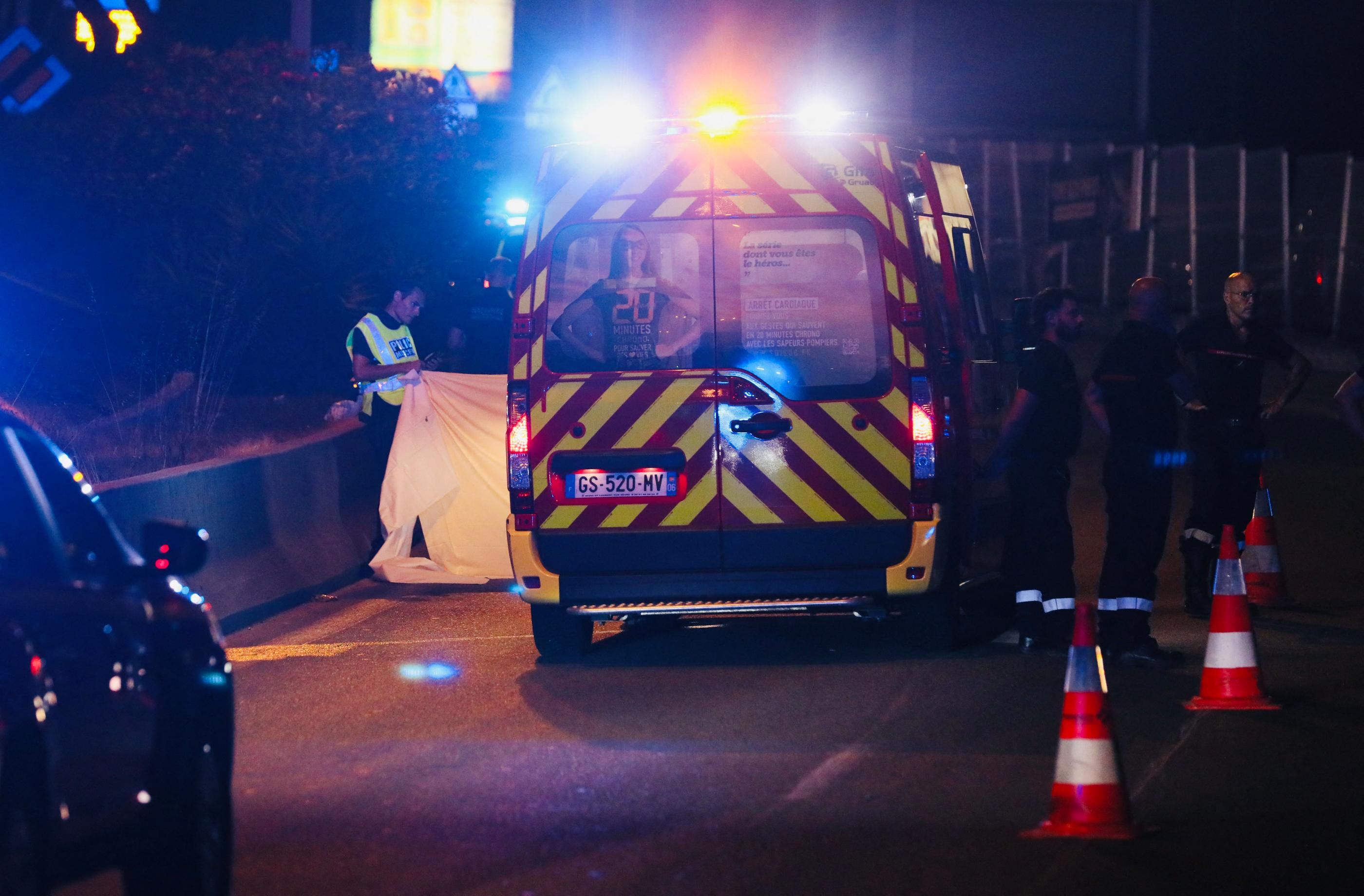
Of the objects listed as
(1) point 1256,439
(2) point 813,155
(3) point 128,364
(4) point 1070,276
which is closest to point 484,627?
(2) point 813,155

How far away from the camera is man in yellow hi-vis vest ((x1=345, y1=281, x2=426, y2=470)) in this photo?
12.5 metres

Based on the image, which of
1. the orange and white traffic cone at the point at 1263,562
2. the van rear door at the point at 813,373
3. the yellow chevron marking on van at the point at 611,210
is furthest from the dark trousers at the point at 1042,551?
the yellow chevron marking on van at the point at 611,210

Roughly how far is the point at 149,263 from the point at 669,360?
998 cm

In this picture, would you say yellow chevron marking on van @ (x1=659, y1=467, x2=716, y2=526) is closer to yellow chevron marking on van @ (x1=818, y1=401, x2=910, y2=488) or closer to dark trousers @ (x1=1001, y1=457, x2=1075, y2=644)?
yellow chevron marking on van @ (x1=818, y1=401, x2=910, y2=488)

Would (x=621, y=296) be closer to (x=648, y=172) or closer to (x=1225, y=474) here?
(x=648, y=172)

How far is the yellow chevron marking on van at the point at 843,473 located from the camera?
28.6ft

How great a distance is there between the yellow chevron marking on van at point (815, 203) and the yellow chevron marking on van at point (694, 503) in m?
1.27

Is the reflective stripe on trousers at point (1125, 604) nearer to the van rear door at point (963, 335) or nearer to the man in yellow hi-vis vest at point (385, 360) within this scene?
the van rear door at point (963, 335)

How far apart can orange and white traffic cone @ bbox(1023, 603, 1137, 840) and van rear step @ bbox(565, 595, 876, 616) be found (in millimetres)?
2637

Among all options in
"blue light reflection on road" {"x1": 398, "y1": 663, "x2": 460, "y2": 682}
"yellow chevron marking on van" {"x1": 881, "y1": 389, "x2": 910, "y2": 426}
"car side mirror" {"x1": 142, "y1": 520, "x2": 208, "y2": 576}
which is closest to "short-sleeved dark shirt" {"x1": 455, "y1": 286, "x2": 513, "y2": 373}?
"blue light reflection on road" {"x1": 398, "y1": 663, "x2": 460, "y2": 682}

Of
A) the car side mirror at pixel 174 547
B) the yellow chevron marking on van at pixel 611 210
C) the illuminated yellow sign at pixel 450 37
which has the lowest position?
the car side mirror at pixel 174 547

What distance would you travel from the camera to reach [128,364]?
16688 millimetres

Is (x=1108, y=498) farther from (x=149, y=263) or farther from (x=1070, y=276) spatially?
(x=1070, y=276)

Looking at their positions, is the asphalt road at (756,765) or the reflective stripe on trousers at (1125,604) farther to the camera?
the reflective stripe on trousers at (1125,604)
